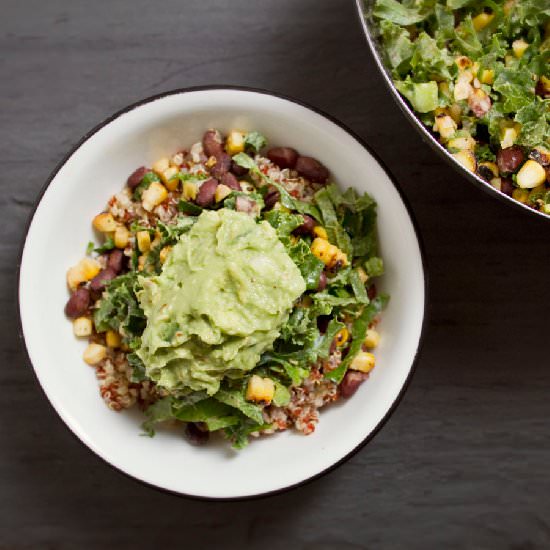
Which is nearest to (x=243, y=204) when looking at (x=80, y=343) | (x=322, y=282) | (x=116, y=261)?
(x=322, y=282)

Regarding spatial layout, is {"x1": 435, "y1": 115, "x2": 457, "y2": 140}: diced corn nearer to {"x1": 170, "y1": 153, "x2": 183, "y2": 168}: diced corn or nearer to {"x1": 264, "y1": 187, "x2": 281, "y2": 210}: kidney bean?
{"x1": 264, "y1": 187, "x2": 281, "y2": 210}: kidney bean

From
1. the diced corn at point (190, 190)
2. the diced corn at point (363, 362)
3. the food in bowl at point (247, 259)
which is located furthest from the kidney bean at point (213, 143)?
the diced corn at point (363, 362)

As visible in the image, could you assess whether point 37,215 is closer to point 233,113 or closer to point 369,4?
point 233,113

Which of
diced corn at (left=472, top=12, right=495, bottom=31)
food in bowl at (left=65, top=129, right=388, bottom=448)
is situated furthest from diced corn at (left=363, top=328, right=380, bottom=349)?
diced corn at (left=472, top=12, right=495, bottom=31)

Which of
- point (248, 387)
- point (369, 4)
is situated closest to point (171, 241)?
point (248, 387)

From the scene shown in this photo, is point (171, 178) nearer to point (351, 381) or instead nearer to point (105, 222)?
point (105, 222)

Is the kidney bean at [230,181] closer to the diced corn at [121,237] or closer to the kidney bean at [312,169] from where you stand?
the kidney bean at [312,169]
